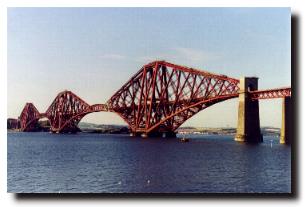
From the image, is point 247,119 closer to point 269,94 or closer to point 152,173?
point 269,94

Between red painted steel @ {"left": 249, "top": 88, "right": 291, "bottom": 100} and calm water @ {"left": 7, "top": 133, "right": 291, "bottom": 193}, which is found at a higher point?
red painted steel @ {"left": 249, "top": 88, "right": 291, "bottom": 100}

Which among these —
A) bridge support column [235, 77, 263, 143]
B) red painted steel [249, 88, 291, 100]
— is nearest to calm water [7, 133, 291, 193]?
red painted steel [249, 88, 291, 100]

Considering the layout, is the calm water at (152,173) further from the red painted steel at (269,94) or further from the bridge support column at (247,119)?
the bridge support column at (247,119)

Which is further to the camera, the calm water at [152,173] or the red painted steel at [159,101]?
the red painted steel at [159,101]

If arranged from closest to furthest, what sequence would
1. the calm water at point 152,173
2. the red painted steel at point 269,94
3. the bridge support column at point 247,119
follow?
the calm water at point 152,173 → the red painted steel at point 269,94 → the bridge support column at point 247,119

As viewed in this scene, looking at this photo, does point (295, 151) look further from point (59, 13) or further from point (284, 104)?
point (59, 13)

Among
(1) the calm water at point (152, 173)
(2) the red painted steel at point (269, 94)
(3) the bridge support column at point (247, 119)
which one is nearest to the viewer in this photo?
(1) the calm water at point (152, 173)

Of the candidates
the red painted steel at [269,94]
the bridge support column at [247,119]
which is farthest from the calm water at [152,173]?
the bridge support column at [247,119]

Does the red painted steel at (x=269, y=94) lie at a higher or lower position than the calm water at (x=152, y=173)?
higher

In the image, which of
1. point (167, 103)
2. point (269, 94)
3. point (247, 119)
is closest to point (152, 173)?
point (269, 94)

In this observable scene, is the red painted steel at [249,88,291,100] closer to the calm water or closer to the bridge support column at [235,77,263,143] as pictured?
the bridge support column at [235,77,263,143]
